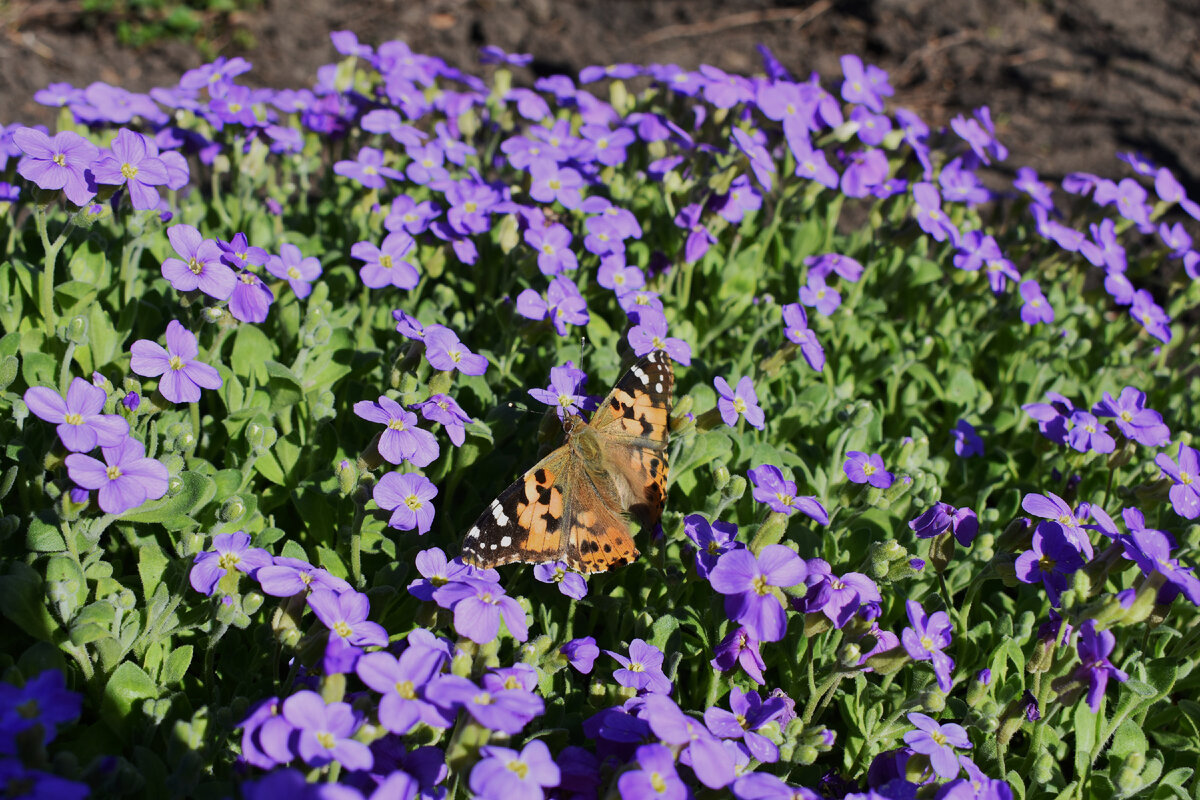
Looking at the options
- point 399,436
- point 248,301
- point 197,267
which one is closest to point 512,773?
point 399,436

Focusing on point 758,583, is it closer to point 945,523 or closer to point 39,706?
point 945,523

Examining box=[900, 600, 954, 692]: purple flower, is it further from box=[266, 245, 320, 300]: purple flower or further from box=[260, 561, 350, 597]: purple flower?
box=[266, 245, 320, 300]: purple flower

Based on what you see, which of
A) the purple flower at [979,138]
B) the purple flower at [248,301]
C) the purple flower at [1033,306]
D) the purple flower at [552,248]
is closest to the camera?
the purple flower at [248,301]

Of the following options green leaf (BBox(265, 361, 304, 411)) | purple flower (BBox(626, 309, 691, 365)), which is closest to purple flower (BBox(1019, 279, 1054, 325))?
purple flower (BBox(626, 309, 691, 365))

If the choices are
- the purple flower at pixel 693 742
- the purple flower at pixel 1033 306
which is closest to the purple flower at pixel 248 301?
the purple flower at pixel 693 742

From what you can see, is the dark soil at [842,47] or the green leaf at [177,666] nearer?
the green leaf at [177,666]

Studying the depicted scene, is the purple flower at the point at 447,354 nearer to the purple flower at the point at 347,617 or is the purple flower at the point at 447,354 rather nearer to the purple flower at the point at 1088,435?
the purple flower at the point at 347,617
